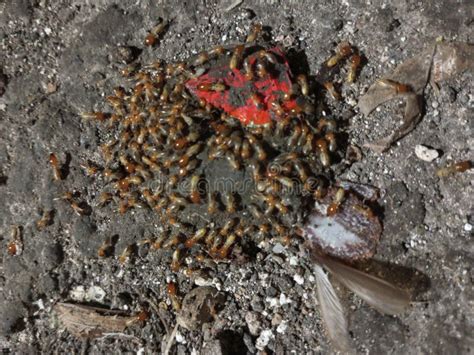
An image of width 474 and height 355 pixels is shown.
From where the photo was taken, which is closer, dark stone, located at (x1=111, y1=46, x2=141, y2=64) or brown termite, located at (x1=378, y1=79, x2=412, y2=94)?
brown termite, located at (x1=378, y1=79, x2=412, y2=94)

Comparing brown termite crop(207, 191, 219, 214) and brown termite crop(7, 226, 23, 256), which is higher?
brown termite crop(207, 191, 219, 214)

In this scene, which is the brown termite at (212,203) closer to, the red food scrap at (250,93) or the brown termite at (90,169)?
the red food scrap at (250,93)

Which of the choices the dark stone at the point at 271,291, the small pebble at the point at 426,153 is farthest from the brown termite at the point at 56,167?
the small pebble at the point at 426,153

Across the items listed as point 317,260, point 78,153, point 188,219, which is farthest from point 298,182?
point 78,153

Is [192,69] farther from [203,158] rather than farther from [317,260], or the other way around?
[317,260]

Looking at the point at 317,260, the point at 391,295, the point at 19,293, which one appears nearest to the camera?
the point at 391,295

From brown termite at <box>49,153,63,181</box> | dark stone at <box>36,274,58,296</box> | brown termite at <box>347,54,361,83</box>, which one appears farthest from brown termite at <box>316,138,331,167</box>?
dark stone at <box>36,274,58,296</box>

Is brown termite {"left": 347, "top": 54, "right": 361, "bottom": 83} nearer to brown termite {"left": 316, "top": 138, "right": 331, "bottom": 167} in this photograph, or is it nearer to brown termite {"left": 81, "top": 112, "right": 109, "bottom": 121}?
brown termite {"left": 316, "top": 138, "right": 331, "bottom": 167}

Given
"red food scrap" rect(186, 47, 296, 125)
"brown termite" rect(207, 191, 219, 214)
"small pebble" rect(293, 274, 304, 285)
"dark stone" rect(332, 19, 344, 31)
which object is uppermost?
"dark stone" rect(332, 19, 344, 31)
